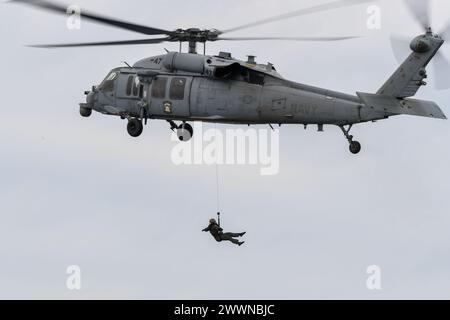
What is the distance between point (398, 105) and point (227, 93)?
5.99m

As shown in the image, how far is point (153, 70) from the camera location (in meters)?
48.3

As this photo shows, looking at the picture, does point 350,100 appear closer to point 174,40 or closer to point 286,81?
point 286,81

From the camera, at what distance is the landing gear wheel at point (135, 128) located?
159ft

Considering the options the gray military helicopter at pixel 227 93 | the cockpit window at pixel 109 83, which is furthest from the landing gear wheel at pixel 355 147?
the cockpit window at pixel 109 83

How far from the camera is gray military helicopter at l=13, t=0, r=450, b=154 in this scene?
44594mm

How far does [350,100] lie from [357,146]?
153cm

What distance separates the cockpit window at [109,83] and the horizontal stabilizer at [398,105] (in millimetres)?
9682

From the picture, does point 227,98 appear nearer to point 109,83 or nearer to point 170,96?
point 170,96

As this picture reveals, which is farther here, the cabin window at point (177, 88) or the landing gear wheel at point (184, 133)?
the landing gear wheel at point (184, 133)

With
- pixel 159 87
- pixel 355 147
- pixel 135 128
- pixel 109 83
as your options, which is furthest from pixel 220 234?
pixel 109 83

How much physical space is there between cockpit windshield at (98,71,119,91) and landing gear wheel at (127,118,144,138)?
1.82 metres

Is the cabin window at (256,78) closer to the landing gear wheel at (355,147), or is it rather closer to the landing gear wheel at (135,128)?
the landing gear wheel at (355,147)
